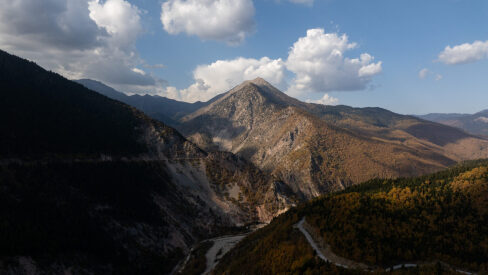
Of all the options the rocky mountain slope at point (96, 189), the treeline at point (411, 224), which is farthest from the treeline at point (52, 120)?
the treeline at point (411, 224)

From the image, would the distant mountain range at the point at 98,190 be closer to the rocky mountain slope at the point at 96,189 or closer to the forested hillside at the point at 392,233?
the rocky mountain slope at the point at 96,189

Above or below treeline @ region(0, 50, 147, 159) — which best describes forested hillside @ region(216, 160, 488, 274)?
below

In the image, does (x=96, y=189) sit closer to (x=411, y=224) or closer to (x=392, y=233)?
(x=392, y=233)

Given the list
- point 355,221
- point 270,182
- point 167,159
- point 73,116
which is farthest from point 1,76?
point 355,221

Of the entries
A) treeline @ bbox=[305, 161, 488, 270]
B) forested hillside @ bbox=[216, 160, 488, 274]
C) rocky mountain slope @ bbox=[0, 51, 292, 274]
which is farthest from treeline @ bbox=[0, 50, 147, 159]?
treeline @ bbox=[305, 161, 488, 270]

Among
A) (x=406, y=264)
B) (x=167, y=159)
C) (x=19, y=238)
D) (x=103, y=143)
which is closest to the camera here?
(x=406, y=264)

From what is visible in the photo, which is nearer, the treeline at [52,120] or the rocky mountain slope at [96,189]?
the rocky mountain slope at [96,189]

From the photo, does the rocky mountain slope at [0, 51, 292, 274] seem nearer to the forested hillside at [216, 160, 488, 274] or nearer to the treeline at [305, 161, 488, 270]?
the forested hillside at [216, 160, 488, 274]

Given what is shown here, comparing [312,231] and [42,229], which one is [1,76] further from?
[312,231]
